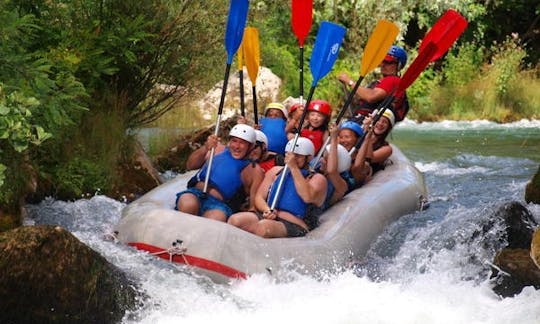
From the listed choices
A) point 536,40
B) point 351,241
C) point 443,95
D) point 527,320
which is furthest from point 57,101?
point 536,40

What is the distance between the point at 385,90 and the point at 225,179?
219cm

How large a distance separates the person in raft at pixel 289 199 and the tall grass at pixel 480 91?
1017 centimetres

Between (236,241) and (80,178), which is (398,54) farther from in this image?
(236,241)

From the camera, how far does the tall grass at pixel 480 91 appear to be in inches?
609

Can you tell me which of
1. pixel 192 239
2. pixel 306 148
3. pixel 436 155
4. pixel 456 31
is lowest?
pixel 436 155

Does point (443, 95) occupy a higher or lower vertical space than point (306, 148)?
lower

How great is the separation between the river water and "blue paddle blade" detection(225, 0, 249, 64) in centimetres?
138

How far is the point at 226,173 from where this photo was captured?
18.5 ft

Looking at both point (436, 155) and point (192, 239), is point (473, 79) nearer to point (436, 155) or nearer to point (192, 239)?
point (436, 155)

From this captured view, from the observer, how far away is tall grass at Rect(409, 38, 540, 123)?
609 inches

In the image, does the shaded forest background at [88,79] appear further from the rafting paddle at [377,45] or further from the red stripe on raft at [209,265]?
the rafting paddle at [377,45]

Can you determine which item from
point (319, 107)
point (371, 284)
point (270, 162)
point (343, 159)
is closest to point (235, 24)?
point (319, 107)

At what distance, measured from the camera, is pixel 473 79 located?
16.2m

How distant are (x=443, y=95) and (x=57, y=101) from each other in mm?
11483
